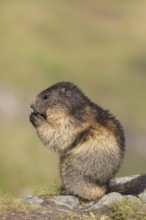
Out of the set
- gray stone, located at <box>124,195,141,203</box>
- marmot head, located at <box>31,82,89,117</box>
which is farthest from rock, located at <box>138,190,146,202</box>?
marmot head, located at <box>31,82,89,117</box>

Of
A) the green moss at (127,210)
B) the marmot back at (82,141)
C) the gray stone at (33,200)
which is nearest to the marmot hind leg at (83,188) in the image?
the marmot back at (82,141)

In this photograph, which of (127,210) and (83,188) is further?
(83,188)

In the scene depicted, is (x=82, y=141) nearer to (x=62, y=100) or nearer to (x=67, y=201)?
(x=62, y=100)

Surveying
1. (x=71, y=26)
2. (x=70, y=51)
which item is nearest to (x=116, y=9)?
(x=71, y=26)

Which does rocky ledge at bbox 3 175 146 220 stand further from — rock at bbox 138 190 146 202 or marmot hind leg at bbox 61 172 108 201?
marmot hind leg at bbox 61 172 108 201

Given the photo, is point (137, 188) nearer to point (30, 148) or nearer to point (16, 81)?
point (30, 148)

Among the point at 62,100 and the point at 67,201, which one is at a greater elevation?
the point at 62,100

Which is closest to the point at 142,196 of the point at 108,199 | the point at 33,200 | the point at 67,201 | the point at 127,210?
the point at 108,199
